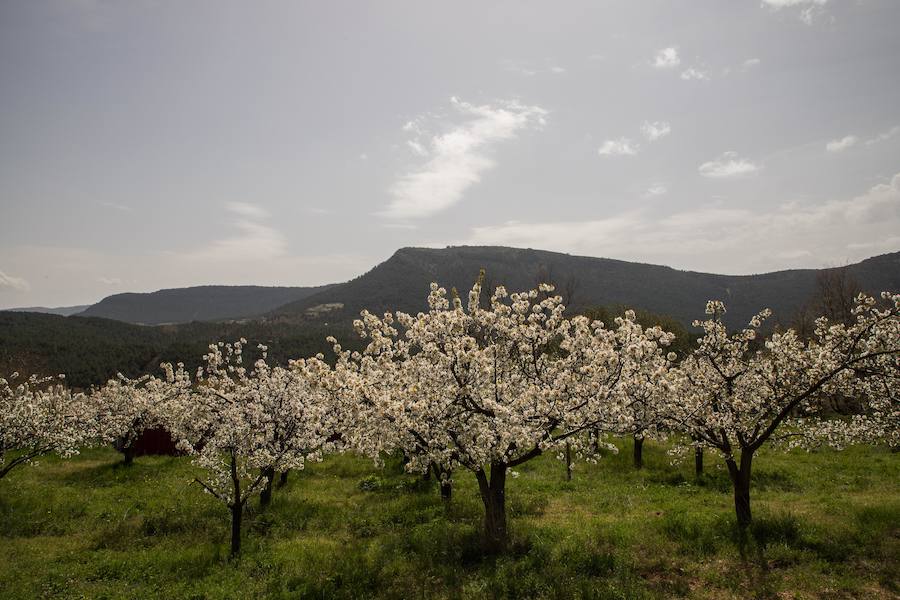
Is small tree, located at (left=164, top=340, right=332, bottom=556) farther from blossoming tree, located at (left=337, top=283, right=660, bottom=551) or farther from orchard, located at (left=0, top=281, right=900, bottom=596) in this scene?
blossoming tree, located at (left=337, top=283, right=660, bottom=551)

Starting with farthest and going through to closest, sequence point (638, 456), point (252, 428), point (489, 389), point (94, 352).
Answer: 1. point (94, 352)
2. point (638, 456)
3. point (252, 428)
4. point (489, 389)

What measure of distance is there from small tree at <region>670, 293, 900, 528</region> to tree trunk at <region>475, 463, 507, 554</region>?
6.60 m

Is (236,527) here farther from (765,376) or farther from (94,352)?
(94,352)

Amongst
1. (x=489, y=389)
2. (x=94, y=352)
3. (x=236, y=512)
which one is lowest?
(x=94, y=352)

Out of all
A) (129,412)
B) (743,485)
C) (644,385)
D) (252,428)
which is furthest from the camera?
(129,412)

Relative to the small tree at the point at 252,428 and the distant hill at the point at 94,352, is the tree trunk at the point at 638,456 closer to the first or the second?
the small tree at the point at 252,428

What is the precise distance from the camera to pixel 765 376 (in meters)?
16.7

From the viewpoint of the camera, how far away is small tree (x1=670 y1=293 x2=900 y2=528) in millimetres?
15258

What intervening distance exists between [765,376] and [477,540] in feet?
39.2

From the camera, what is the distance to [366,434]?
53.5 feet

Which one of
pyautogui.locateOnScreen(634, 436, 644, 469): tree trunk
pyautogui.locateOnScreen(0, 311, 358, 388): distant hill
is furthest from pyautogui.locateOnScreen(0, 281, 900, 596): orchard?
pyautogui.locateOnScreen(0, 311, 358, 388): distant hill

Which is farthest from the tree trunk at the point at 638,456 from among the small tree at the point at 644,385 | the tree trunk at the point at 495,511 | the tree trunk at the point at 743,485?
the tree trunk at the point at 495,511

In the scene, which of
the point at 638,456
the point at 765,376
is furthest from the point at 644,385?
the point at 638,456

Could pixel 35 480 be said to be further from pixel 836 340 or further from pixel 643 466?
pixel 836 340
